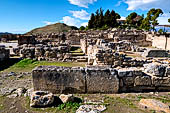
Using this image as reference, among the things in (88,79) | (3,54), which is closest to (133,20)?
(3,54)

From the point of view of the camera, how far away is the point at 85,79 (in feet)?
17.3

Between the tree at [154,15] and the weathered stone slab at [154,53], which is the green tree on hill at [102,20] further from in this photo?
the weathered stone slab at [154,53]

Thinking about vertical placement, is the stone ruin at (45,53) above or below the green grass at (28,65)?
above

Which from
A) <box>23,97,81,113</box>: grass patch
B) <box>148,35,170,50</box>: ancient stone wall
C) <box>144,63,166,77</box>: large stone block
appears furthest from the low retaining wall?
<box>148,35,170,50</box>: ancient stone wall

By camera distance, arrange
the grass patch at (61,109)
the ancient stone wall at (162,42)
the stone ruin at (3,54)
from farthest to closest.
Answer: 1. the ancient stone wall at (162,42)
2. the stone ruin at (3,54)
3. the grass patch at (61,109)

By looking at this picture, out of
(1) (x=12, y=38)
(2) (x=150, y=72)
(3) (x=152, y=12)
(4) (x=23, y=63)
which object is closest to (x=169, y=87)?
(2) (x=150, y=72)

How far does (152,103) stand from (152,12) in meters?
49.8

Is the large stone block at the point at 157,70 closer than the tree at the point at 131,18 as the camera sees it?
Yes

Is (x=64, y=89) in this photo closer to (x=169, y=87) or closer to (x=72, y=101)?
(x=72, y=101)

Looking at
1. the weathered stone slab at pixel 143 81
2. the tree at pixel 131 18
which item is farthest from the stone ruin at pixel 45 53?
the tree at pixel 131 18

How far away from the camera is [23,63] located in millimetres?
11492

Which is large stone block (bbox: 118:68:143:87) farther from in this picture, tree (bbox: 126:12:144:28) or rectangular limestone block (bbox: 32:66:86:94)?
tree (bbox: 126:12:144:28)

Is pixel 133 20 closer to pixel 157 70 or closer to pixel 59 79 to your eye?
pixel 157 70

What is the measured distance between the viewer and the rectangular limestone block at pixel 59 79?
5.22 metres
